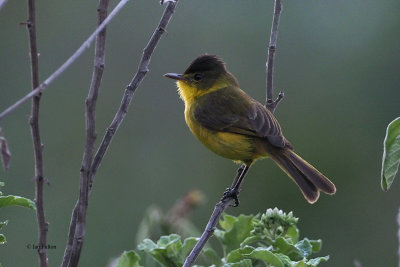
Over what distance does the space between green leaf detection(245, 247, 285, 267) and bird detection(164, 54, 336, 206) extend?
1.44 meters

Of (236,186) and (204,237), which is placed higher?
(204,237)

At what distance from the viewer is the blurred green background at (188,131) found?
729 centimetres

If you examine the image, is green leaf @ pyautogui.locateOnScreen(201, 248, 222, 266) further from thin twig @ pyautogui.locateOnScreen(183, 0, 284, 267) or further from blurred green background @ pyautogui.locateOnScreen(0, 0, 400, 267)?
blurred green background @ pyautogui.locateOnScreen(0, 0, 400, 267)

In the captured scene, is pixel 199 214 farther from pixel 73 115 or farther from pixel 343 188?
pixel 73 115

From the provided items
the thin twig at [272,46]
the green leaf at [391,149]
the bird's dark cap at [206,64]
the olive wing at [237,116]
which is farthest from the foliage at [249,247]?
the bird's dark cap at [206,64]

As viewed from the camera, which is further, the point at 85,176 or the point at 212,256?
the point at 212,256

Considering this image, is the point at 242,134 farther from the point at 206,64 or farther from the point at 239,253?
the point at 239,253

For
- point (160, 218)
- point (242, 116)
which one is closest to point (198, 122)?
point (242, 116)

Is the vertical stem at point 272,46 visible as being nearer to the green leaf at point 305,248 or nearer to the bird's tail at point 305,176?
the bird's tail at point 305,176

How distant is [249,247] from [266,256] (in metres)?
0.10

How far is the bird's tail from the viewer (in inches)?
157

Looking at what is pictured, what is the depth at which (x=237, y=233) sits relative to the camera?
284 cm

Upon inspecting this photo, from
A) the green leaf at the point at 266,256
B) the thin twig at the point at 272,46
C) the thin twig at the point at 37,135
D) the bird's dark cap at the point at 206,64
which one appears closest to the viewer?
the thin twig at the point at 37,135

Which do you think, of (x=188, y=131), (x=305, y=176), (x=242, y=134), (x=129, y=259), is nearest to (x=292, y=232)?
(x=129, y=259)
